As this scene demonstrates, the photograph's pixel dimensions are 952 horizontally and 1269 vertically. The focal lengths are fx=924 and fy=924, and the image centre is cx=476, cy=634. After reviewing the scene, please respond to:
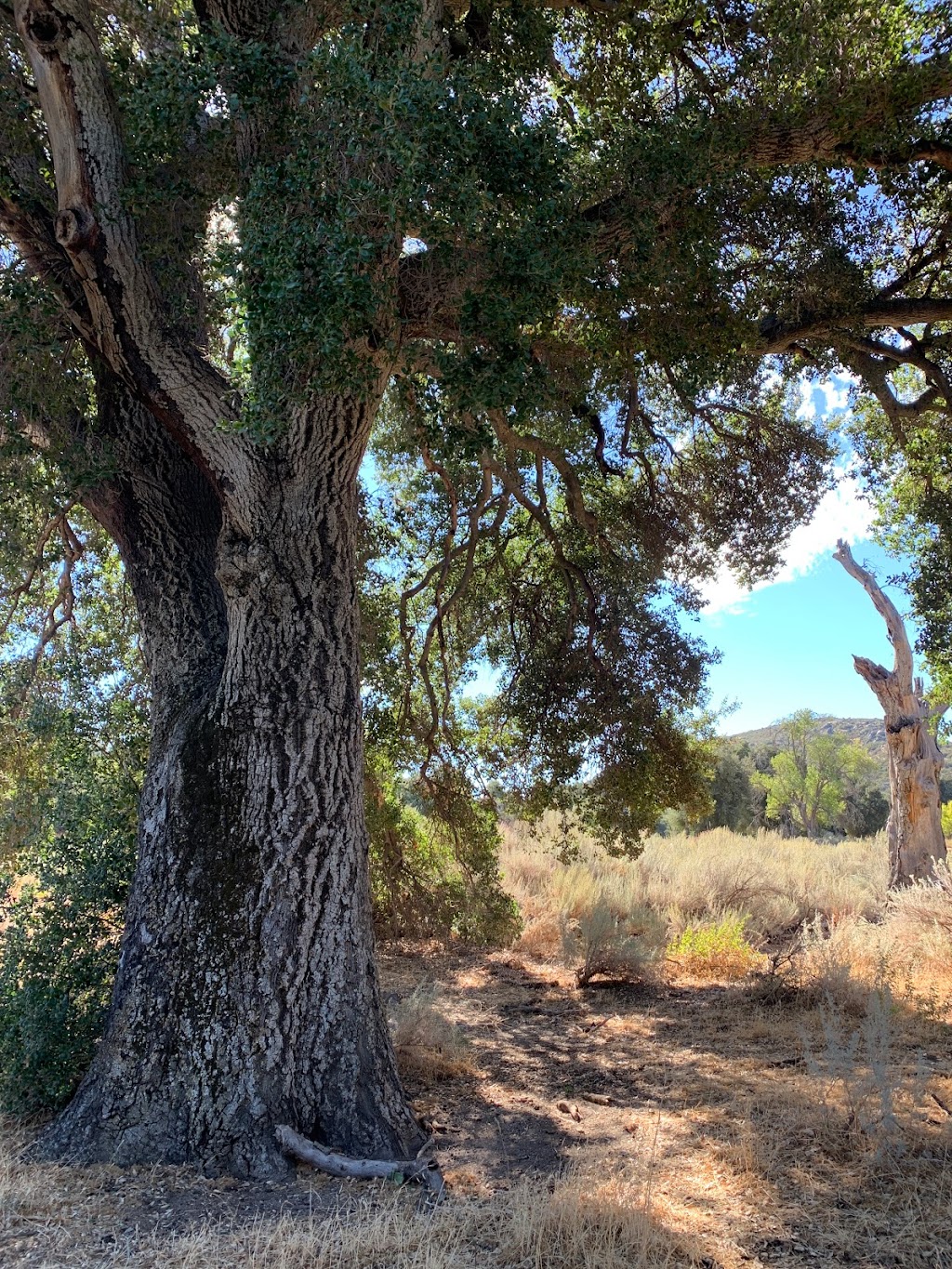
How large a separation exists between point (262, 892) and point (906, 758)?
11.6 meters

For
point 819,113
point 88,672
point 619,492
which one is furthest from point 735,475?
point 88,672

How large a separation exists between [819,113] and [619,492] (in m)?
4.81

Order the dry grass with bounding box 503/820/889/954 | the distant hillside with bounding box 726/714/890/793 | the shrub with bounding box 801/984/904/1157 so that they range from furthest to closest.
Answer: the distant hillside with bounding box 726/714/890/793 → the dry grass with bounding box 503/820/889/954 → the shrub with bounding box 801/984/904/1157

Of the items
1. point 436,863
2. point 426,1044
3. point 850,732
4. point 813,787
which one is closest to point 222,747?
point 426,1044

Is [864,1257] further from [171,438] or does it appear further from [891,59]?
[891,59]

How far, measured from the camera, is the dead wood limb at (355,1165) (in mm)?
4465

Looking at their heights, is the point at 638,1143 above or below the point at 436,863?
below

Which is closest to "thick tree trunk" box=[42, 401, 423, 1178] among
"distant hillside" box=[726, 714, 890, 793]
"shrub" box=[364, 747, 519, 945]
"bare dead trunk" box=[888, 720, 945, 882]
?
"shrub" box=[364, 747, 519, 945]

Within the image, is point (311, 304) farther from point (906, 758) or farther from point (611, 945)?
point (906, 758)

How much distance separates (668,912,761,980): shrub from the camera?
32.6 ft

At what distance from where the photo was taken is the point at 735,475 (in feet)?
32.9

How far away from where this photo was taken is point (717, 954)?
1006 centimetres

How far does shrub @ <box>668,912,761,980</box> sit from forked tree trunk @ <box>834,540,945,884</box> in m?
4.41

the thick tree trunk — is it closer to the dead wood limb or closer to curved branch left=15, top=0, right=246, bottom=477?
the dead wood limb
